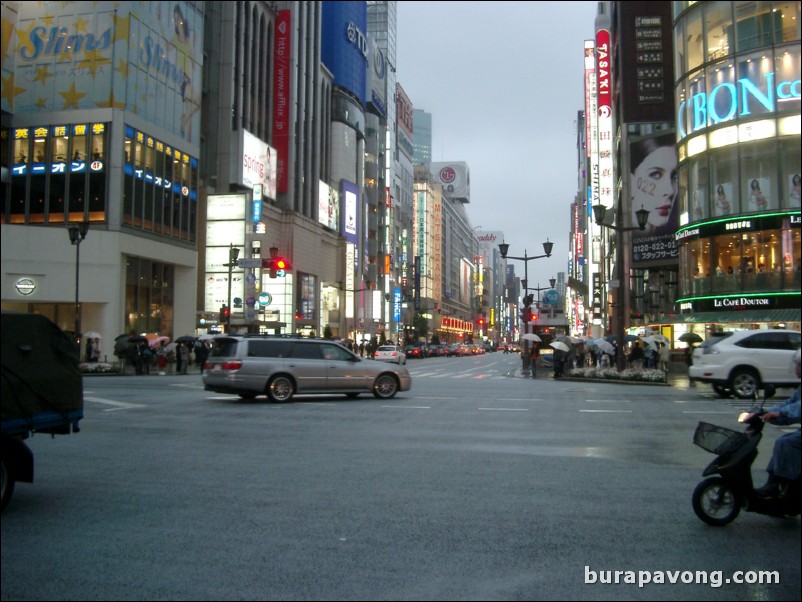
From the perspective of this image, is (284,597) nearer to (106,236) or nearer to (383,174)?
(106,236)

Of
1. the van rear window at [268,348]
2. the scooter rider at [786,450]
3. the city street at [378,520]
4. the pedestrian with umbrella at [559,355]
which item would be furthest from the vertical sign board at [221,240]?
the scooter rider at [786,450]

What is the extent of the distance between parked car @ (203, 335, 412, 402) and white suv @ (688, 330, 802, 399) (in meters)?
8.57

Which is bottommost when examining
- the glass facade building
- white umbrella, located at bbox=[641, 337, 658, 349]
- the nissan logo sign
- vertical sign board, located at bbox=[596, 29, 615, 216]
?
white umbrella, located at bbox=[641, 337, 658, 349]

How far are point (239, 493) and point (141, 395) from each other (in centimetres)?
1424

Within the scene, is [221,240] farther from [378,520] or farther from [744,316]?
[378,520]

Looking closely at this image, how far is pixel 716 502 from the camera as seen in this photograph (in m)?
6.55

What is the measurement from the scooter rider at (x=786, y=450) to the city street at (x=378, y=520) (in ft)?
1.51

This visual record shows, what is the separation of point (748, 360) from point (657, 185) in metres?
42.6

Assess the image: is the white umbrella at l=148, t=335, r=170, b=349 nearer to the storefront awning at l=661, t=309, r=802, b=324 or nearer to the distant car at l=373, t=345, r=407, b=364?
the distant car at l=373, t=345, r=407, b=364

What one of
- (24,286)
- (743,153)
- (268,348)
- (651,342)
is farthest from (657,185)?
(24,286)

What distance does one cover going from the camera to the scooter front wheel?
6.48 meters

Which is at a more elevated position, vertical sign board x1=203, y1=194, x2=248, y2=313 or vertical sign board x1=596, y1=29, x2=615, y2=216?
vertical sign board x1=596, y1=29, x2=615, y2=216

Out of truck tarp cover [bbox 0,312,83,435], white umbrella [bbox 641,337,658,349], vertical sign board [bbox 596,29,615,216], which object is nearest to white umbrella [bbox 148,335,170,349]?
white umbrella [bbox 641,337,658,349]

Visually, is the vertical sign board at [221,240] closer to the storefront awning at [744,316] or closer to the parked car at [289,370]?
the storefront awning at [744,316]
